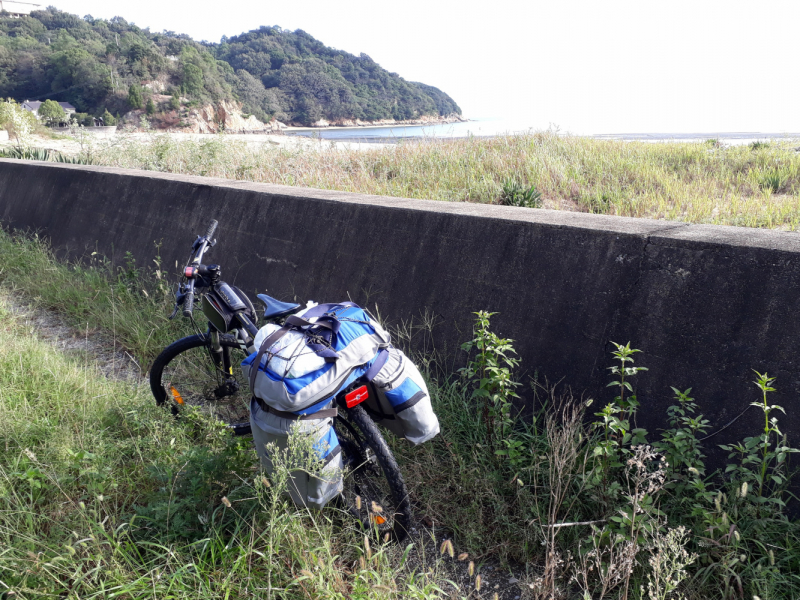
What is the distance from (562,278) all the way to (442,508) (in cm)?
141

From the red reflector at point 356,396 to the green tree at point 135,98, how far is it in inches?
2929

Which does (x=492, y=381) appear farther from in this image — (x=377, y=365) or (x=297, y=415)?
(x=297, y=415)

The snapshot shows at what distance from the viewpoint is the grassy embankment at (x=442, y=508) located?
7.10ft

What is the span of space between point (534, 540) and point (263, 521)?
1.26m

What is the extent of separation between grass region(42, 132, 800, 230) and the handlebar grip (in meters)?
4.17

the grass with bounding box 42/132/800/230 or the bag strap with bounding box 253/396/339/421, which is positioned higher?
the grass with bounding box 42/132/800/230

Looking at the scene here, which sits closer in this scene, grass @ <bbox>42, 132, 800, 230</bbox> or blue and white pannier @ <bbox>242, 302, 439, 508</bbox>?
blue and white pannier @ <bbox>242, 302, 439, 508</bbox>

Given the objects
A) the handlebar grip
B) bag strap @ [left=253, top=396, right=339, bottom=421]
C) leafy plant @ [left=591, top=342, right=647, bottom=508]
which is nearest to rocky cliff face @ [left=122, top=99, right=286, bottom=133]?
the handlebar grip

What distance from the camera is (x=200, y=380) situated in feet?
13.6

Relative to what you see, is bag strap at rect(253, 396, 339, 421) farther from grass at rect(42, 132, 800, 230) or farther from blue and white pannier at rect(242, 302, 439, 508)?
grass at rect(42, 132, 800, 230)

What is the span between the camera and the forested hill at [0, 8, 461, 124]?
193ft

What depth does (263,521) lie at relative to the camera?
2584 mm

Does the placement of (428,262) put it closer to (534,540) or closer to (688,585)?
(534,540)

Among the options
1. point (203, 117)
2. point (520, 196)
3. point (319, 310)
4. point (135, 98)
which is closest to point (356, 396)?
point (319, 310)
